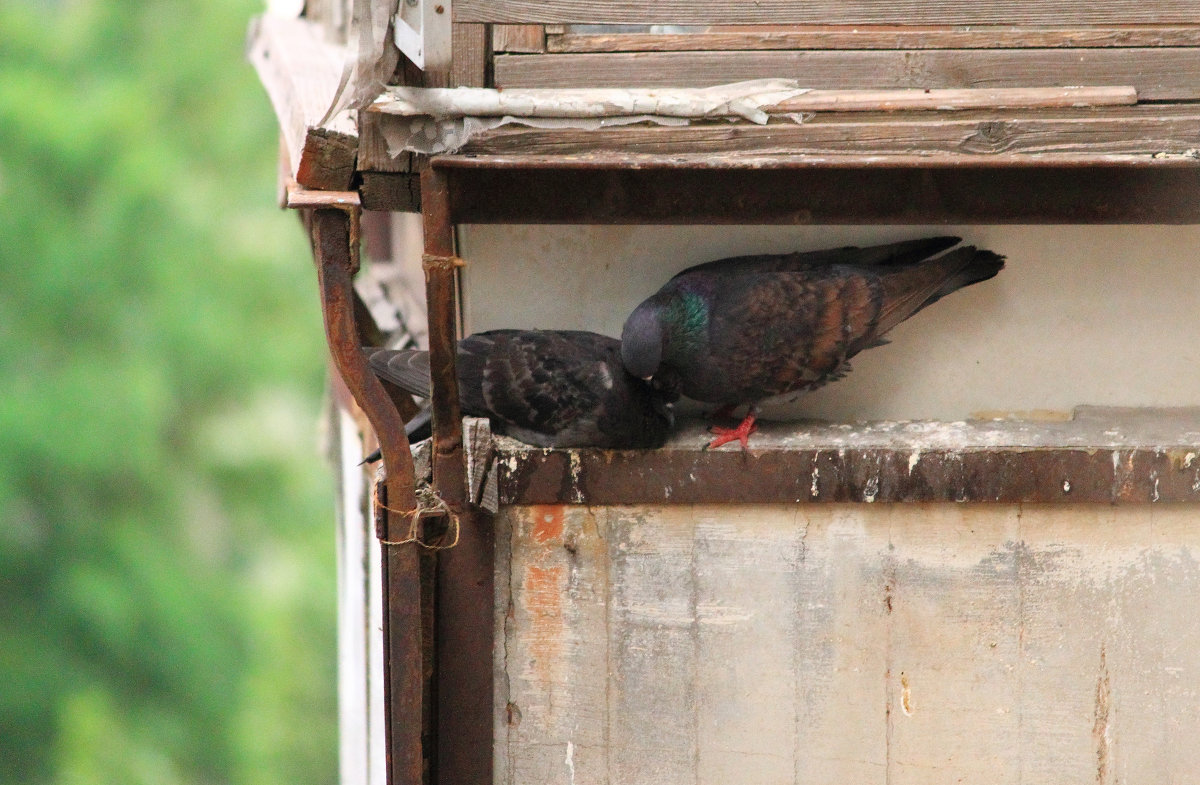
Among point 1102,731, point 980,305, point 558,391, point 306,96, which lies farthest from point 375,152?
point 1102,731

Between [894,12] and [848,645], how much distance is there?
1.32 metres

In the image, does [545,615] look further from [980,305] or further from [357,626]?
[357,626]

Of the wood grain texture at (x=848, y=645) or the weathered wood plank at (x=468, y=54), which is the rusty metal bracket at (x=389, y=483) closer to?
the wood grain texture at (x=848, y=645)

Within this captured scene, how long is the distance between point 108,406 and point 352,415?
6706 mm

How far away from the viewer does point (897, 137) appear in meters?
2.24

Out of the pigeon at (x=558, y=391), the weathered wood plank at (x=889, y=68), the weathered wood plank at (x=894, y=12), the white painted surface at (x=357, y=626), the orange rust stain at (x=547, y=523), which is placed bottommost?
the white painted surface at (x=357, y=626)

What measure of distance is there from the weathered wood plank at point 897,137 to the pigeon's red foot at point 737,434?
0.61 metres

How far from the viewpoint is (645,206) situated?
2.40 m

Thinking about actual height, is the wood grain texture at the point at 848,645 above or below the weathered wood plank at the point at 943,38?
below

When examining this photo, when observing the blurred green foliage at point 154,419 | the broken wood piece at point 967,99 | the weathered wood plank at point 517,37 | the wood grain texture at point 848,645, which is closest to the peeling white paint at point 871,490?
the wood grain texture at point 848,645

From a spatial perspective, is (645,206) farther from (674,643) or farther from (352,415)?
(352,415)

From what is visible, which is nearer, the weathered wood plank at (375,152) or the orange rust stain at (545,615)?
the weathered wood plank at (375,152)

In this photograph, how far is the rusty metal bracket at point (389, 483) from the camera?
2.16 metres

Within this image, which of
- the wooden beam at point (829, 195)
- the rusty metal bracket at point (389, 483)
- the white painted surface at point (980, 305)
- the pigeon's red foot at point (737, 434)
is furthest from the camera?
the white painted surface at point (980, 305)
